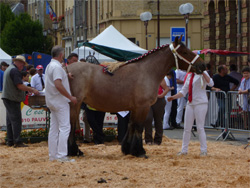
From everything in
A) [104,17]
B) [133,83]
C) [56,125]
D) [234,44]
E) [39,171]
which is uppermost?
[104,17]

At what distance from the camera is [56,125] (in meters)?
10.7

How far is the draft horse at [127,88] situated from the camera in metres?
11.2

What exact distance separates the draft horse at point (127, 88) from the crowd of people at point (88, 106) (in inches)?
11.4

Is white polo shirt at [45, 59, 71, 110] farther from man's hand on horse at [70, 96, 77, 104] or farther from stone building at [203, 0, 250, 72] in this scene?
stone building at [203, 0, 250, 72]

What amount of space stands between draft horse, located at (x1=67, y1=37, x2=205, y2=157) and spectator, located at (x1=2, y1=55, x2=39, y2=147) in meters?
2.41

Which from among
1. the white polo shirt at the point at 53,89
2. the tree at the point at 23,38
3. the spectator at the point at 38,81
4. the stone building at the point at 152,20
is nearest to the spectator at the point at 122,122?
the white polo shirt at the point at 53,89

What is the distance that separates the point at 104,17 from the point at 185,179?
46085 millimetres

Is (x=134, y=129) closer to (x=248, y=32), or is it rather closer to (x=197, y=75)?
(x=197, y=75)

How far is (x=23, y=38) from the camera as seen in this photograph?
68562 millimetres

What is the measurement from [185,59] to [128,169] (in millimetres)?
2870

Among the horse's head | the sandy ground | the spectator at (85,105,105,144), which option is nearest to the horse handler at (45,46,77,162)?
the sandy ground

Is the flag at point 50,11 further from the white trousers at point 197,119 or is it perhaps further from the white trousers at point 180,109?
the white trousers at point 197,119

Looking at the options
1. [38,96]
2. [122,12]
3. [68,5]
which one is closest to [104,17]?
[122,12]

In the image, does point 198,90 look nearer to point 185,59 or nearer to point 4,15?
point 185,59
